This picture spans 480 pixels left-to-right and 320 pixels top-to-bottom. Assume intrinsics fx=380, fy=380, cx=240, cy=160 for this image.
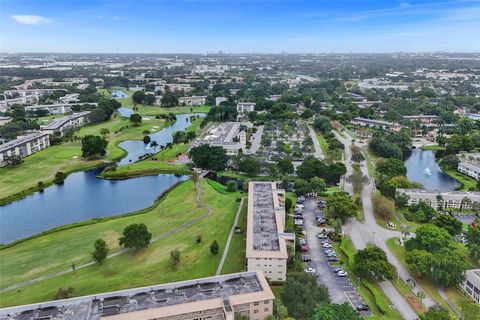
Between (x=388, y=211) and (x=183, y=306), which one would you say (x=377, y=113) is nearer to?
(x=388, y=211)

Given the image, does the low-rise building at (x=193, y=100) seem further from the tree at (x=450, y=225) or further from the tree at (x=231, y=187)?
the tree at (x=450, y=225)

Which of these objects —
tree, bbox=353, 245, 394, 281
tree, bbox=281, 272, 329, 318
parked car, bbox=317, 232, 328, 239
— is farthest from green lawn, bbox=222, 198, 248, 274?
tree, bbox=353, 245, 394, 281

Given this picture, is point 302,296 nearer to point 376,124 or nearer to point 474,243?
point 474,243

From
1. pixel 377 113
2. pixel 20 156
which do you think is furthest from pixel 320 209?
pixel 377 113

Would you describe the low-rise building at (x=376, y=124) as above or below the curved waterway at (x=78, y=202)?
above

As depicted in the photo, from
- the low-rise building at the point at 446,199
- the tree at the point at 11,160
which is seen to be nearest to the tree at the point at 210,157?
the low-rise building at the point at 446,199

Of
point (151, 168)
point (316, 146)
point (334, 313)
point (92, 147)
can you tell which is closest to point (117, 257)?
point (334, 313)
